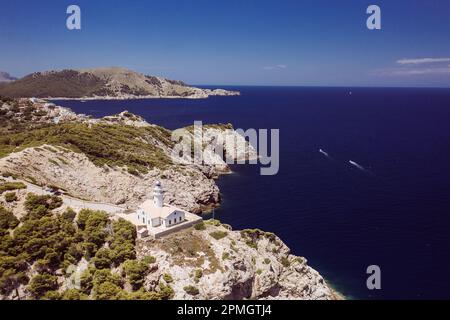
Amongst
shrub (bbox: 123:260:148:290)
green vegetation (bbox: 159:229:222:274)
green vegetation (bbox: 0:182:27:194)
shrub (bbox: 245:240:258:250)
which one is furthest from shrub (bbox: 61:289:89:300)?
shrub (bbox: 245:240:258:250)

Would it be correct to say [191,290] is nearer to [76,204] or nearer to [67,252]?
[67,252]

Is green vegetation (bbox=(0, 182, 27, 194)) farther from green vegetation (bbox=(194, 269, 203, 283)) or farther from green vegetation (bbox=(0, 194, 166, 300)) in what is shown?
green vegetation (bbox=(194, 269, 203, 283))

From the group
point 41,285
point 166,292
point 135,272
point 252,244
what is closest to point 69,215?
point 41,285

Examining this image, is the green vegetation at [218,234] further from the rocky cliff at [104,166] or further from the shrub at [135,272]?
the rocky cliff at [104,166]

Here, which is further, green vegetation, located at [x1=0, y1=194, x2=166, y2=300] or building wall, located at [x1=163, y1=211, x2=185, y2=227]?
building wall, located at [x1=163, y1=211, x2=185, y2=227]

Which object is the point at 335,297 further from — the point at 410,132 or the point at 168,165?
the point at 410,132
